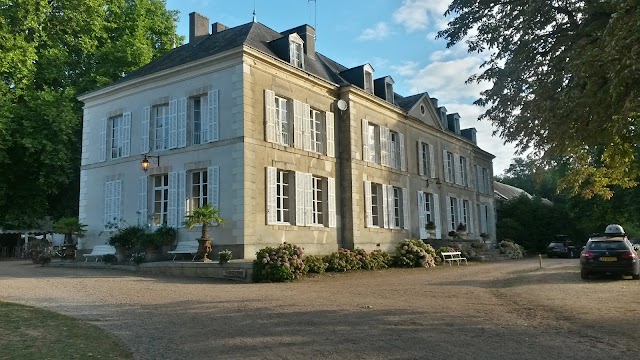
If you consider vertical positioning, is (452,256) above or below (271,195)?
below

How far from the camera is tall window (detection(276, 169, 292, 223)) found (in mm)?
17672

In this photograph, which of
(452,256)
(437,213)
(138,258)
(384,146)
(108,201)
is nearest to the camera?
(138,258)

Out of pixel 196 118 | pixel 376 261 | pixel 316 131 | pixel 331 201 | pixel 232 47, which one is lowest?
pixel 376 261

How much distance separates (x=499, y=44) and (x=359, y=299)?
5.53m

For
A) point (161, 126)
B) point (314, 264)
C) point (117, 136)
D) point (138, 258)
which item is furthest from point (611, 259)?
point (117, 136)

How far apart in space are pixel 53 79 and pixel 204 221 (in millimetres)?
15364

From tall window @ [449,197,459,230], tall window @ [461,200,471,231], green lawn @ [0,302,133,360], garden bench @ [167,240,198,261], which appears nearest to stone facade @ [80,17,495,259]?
garden bench @ [167,240,198,261]

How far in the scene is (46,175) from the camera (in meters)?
24.2

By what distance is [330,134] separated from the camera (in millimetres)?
20312

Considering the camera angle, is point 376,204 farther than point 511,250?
No

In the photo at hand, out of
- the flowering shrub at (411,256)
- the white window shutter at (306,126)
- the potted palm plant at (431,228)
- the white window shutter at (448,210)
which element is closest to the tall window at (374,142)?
the white window shutter at (306,126)

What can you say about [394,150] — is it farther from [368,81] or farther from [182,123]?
[182,123]

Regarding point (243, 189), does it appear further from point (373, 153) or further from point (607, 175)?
point (607, 175)

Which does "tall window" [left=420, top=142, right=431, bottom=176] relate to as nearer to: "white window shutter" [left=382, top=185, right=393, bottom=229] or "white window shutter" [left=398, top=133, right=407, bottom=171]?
"white window shutter" [left=398, top=133, right=407, bottom=171]
